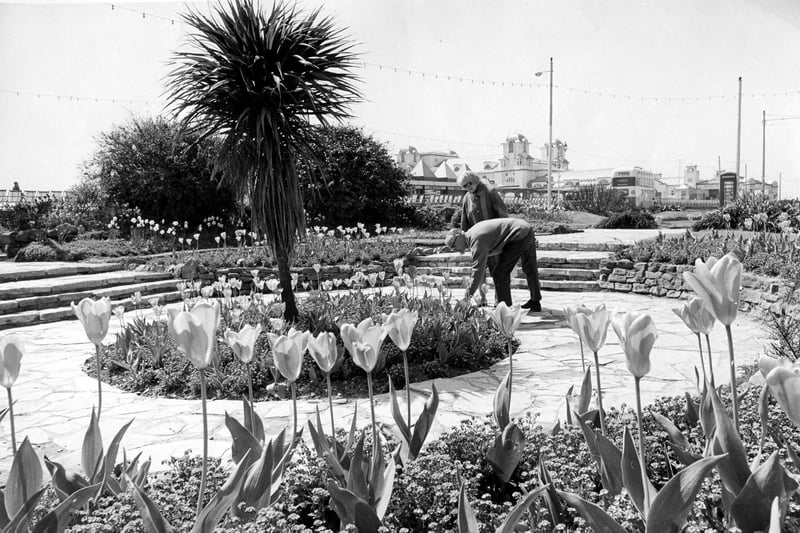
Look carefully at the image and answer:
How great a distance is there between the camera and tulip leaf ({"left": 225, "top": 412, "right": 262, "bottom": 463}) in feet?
5.94

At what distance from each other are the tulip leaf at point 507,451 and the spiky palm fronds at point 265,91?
13.6ft

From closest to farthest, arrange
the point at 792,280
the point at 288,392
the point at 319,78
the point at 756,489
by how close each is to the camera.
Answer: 1. the point at 756,489
2. the point at 288,392
3. the point at 319,78
4. the point at 792,280

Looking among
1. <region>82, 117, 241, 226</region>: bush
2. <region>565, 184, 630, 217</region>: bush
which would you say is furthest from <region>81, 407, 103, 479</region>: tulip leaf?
<region>565, 184, 630, 217</region>: bush

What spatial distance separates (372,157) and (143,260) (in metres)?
9.74

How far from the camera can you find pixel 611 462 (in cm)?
163

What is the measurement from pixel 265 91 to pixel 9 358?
4.41m

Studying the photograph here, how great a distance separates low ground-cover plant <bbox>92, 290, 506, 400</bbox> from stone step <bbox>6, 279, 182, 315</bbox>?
335 cm

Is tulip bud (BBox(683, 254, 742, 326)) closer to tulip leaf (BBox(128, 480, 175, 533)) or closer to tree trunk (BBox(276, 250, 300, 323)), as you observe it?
tulip leaf (BBox(128, 480, 175, 533))

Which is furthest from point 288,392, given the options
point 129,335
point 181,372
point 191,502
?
point 191,502

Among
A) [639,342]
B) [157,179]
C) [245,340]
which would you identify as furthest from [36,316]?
[157,179]

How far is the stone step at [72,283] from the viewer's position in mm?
8469

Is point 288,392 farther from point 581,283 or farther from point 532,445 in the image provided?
point 581,283

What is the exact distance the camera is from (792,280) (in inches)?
254

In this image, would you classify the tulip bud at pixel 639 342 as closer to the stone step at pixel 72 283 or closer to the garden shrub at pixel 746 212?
the stone step at pixel 72 283
